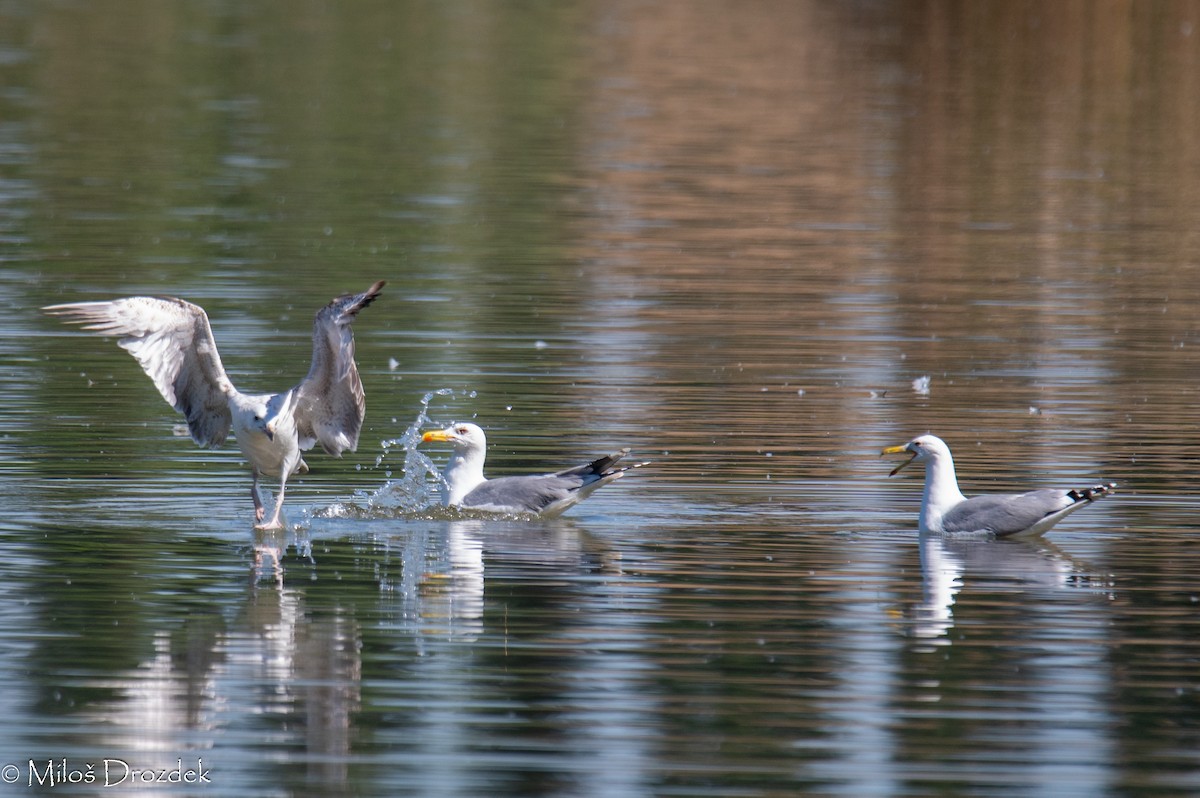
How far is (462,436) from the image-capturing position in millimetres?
15383

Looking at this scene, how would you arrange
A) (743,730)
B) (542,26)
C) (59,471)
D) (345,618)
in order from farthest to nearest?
(542,26), (59,471), (345,618), (743,730)

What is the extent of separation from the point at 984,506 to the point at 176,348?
5301 mm

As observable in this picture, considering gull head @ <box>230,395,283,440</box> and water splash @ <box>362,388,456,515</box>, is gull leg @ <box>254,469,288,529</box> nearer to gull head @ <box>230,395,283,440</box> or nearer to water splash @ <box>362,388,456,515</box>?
gull head @ <box>230,395,283,440</box>

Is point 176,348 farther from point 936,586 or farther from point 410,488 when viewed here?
point 936,586

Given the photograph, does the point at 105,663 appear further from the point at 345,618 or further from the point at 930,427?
the point at 930,427

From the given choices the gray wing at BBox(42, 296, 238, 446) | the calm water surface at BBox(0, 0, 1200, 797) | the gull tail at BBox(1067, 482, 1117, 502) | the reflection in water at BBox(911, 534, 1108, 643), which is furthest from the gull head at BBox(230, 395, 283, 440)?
the gull tail at BBox(1067, 482, 1117, 502)

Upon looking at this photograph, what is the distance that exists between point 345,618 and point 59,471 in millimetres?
4384

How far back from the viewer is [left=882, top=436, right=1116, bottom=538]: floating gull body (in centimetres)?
1409

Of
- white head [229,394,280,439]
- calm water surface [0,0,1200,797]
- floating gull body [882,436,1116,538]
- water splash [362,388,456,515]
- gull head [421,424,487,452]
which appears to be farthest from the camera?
water splash [362,388,456,515]

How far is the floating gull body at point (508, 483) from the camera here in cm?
1489

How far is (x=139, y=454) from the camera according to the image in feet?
55.0

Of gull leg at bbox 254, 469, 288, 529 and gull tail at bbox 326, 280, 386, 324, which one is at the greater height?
gull tail at bbox 326, 280, 386, 324

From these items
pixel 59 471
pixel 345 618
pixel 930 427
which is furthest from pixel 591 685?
pixel 930 427

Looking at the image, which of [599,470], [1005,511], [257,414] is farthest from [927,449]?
[257,414]
